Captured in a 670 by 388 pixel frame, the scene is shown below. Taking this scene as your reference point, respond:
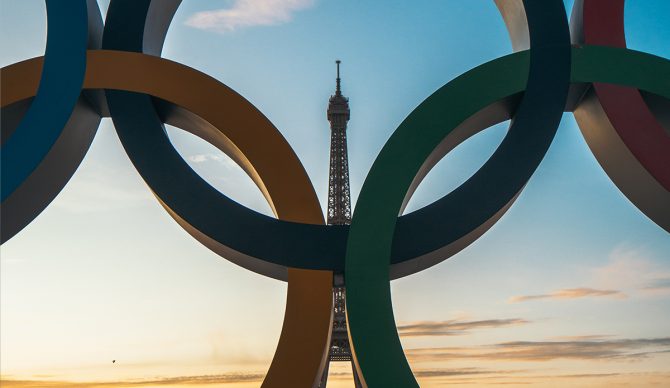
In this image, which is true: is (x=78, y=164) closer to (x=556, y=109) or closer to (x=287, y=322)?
(x=287, y=322)

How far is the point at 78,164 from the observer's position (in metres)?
12.4

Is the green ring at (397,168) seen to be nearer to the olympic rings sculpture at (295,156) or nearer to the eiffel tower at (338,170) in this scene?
the olympic rings sculpture at (295,156)

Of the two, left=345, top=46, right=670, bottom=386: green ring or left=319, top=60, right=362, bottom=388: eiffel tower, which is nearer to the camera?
left=345, top=46, right=670, bottom=386: green ring

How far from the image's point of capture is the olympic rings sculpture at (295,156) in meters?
10.9

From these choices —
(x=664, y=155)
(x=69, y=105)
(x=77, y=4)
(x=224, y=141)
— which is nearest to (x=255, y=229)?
(x=224, y=141)

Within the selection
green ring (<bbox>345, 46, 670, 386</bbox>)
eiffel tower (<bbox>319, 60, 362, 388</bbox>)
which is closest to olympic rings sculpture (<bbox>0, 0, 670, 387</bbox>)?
green ring (<bbox>345, 46, 670, 386</bbox>)

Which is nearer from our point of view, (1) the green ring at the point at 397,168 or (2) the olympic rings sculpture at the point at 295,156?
(1) the green ring at the point at 397,168

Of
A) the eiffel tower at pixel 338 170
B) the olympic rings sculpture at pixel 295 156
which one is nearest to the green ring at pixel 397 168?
the olympic rings sculpture at pixel 295 156

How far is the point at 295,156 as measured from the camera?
11.5 m

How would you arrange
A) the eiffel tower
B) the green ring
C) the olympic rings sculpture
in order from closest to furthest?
the green ring < the olympic rings sculpture < the eiffel tower

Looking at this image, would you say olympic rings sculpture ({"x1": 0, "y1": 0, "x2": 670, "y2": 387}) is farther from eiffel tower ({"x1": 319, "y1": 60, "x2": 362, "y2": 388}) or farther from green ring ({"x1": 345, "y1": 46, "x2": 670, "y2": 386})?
eiffel tower ({"x1": 319, "y1": 60, "x2": 362, "y2": 388})

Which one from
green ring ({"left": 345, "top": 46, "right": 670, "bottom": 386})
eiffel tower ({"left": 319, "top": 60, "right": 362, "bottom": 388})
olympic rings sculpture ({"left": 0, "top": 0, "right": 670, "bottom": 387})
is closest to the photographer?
green ring ({"left": 345, "top": 46, "right": 670, "bottom": 386})

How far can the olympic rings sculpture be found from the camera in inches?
427

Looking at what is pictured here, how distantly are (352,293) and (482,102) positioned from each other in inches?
129
